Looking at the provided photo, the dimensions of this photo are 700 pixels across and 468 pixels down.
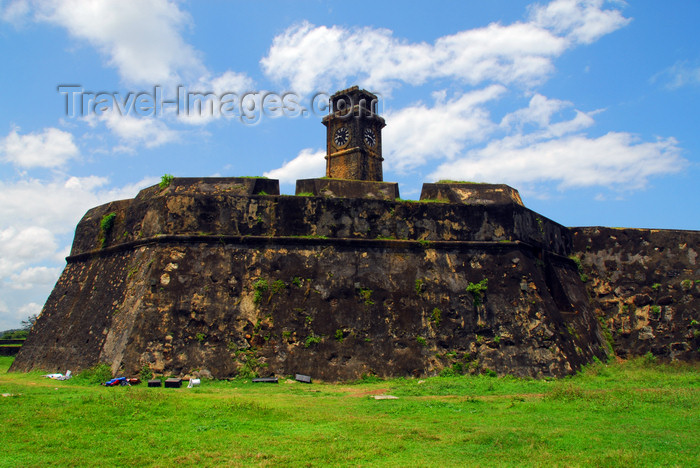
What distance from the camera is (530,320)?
9.99 meters

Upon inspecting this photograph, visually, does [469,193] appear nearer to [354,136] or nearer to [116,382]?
[116,382]

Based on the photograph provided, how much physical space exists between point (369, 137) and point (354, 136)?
1.11 m

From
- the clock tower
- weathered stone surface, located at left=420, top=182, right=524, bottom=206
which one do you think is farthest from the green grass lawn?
the clock tower

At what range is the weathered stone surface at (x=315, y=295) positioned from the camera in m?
9.23

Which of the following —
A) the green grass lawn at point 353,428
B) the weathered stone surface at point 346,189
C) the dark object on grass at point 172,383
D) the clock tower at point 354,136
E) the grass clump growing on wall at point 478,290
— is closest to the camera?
the green grass lawn at point 353,428

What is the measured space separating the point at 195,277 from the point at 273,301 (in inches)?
62.0

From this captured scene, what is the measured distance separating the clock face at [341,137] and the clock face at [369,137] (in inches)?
36.6

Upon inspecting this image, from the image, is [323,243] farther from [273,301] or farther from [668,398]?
[668,398]

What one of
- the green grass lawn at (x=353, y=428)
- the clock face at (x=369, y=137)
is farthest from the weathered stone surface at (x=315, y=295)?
the clock face at (x=369, y=137)

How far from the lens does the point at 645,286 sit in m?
13.2

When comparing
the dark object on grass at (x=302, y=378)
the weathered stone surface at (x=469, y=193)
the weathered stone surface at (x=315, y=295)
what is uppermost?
the weathered stone surface at (x=469, y=193)

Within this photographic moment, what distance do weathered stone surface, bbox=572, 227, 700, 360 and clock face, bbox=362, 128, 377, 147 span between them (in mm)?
15119

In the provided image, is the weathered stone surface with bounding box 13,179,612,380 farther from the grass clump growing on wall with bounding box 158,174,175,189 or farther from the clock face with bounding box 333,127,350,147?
the clock face with bounding box 333,127,350,147

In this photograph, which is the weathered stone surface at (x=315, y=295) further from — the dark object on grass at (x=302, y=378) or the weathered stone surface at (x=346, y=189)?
the weathered stone surface at (x=346, y=189)
